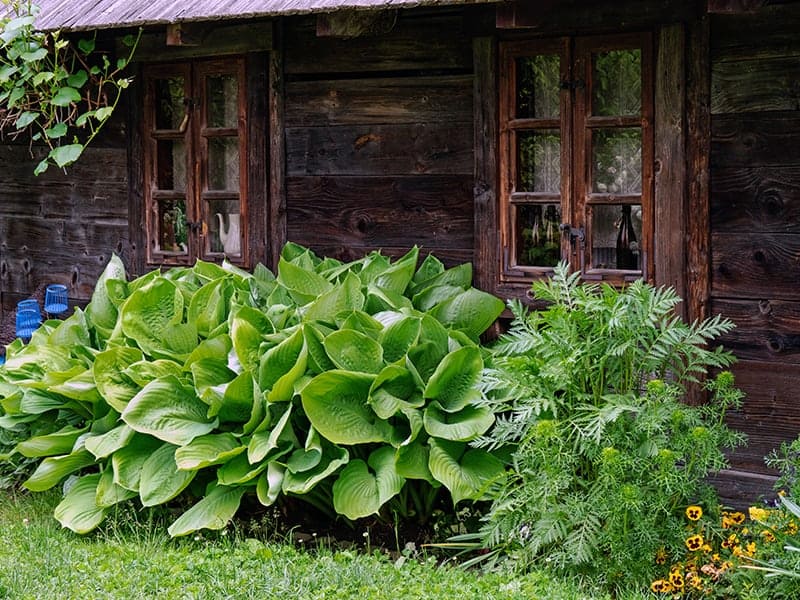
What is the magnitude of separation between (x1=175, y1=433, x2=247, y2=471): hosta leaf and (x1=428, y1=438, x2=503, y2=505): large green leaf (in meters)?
0.92

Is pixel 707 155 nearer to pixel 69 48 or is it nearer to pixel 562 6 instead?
pixel 562 6

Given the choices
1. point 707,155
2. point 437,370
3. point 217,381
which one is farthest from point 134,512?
point 707,155

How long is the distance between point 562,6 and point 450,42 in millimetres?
781

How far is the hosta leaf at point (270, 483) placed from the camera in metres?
5.42

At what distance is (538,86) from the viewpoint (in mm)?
6098

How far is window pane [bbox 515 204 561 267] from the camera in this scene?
609 centimetres

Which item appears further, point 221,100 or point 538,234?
point 221,100

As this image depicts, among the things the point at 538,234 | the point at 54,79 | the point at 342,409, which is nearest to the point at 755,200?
the point at 538,234

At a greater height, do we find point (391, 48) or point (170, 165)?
point (391, 48)

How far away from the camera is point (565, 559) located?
4805 millimetres

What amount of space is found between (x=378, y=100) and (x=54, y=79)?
2.02m

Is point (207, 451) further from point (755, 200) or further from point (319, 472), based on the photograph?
point (755, 200)

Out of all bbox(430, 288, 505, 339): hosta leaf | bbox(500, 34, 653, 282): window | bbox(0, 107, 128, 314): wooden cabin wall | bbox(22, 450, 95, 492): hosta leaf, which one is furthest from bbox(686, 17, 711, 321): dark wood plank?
bbox(0, 107, 128, 314): wooden cabin wall

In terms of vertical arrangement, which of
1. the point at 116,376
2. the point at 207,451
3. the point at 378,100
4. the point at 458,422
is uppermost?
the point at 378,100
